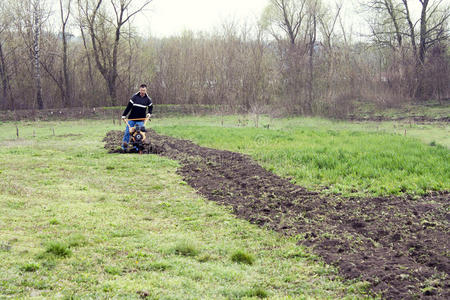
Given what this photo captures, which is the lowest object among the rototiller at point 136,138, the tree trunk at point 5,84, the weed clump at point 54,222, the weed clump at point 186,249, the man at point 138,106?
the weed clump at point 186,249

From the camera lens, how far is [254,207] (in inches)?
291

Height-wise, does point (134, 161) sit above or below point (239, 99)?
below

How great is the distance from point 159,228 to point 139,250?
1148 mm

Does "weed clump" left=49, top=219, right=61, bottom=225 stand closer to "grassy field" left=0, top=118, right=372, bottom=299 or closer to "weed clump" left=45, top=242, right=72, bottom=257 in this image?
"grassy field" left=0, top=118, right=372, bottom=299

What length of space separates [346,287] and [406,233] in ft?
6.03

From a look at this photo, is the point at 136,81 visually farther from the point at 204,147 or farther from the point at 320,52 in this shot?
the point at 204,147

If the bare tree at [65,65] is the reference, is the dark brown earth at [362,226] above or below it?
below

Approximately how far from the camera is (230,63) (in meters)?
37.5

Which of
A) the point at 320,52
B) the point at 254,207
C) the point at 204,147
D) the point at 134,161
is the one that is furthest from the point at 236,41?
the point at 254,207

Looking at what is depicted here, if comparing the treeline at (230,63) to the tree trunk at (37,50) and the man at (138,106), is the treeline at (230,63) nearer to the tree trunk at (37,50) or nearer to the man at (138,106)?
the tree trunk at (37,50)

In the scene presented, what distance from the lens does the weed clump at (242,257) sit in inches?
198

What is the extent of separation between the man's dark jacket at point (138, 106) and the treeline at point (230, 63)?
17.2 m

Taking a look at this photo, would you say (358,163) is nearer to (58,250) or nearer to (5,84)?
(58,250)

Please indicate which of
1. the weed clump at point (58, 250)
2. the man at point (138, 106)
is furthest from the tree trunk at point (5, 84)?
the weed clump at point (58, 250)
